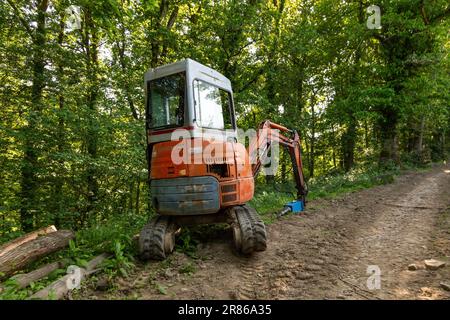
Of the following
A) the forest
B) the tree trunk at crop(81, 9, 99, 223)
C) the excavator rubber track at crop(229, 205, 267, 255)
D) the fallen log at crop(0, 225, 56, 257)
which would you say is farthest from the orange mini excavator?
the tree trunk at crop(81, 9, 99, 223)

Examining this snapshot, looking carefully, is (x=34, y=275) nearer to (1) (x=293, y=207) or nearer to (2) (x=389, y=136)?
(1) (x=293, y=207)

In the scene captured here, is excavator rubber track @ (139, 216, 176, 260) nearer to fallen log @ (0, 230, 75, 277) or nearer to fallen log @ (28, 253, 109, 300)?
fallen log @ (28, 253, 109, 300)

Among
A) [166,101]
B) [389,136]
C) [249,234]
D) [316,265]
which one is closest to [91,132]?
[166,101]

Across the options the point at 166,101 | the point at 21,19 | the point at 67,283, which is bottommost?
the point at 67,283

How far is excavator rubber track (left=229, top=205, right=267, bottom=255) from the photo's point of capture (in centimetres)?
513

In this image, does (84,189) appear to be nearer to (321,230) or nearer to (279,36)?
(321,230)

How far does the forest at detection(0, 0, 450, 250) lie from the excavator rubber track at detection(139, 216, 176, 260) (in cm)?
164

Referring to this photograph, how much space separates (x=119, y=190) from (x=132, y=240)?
630 centimetres

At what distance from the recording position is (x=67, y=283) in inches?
164

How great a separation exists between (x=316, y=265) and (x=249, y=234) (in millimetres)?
1173

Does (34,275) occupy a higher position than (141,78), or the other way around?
(141,78)

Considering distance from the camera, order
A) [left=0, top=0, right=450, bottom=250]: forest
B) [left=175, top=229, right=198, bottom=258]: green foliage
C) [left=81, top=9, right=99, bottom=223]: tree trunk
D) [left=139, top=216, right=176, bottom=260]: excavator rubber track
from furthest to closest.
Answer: [left=81, top=9, right=99, bottom=223]: tree trunk < [left=0, top=0, right=450, bottom=250]: forest < [left=175, top=229, right=198, bottom=258]: green foliage < [left=139, top=216, right=176, bottom=260]: excavator rubber track

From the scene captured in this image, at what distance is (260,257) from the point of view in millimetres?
5359

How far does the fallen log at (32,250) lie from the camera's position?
Result: 14.9ft
